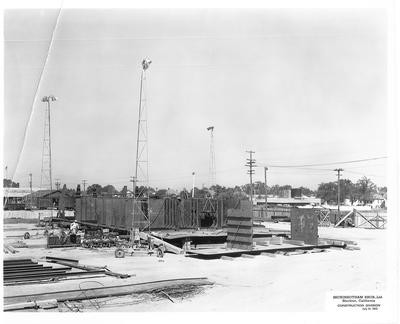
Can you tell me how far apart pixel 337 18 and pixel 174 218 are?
62.5 feet

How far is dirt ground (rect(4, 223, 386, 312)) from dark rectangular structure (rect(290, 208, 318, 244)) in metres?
1.91

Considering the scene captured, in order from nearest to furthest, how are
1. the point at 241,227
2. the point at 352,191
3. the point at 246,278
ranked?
the point at 246,278 → the point at 241,227 → the point at 352,191

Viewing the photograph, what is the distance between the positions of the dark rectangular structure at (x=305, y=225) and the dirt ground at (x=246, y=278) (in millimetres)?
1913

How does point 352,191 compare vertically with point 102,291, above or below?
above

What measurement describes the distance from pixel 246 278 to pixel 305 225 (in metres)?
9.84

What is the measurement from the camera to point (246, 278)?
12672 millimetres

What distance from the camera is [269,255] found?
→ 1752cm

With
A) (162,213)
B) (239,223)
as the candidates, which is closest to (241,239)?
(239,223)

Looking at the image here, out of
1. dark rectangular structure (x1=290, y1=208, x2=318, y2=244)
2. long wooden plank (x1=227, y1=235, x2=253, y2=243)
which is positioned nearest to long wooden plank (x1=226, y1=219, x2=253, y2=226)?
long wooden plank (x1=227, y1=235, x2=253, y2=243)

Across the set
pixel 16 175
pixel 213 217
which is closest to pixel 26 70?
pixel 16 175

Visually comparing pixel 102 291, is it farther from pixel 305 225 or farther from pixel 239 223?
pixel 305 225

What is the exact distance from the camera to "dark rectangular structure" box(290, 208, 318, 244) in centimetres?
2123

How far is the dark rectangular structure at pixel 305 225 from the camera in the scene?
21.2 metres

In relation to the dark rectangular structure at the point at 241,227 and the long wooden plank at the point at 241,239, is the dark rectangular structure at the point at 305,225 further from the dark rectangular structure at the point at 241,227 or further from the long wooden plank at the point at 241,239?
the long wooden plank at the point at 241,239
